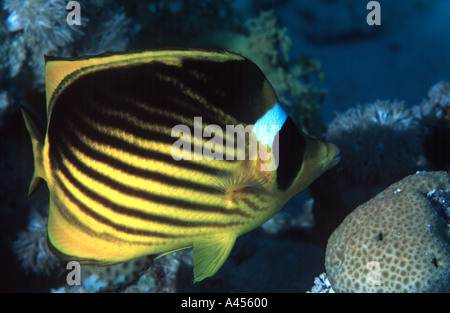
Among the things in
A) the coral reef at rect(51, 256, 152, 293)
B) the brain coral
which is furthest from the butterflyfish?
the coral reef at rect(51, 256, 152, 293)

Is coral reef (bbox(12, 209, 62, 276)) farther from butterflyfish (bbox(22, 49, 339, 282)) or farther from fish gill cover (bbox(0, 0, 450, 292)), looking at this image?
butterflyfish (bbox(22, 49, 339, 282))

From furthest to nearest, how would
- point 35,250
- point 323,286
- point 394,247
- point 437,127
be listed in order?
point 437,127 < point 35,250 < point 323,286 < point 394,247

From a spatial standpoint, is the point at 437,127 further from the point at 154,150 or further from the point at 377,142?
the point at 154,150

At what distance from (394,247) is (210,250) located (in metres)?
1.00

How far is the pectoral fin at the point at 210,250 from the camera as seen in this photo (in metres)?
1.18

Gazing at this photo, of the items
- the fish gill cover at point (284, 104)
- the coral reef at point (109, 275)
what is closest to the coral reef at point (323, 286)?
the fish gill cover at point (284, 104)

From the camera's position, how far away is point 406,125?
9.65 feet

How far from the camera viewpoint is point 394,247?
65.4 inches

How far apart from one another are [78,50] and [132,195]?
1969mm

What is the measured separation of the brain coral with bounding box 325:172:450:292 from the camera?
1.61 m

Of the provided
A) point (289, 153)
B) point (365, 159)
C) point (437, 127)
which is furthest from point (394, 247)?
point (437, 127)

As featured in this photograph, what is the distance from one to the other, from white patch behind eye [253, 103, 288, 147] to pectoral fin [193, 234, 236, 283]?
0.36 metres

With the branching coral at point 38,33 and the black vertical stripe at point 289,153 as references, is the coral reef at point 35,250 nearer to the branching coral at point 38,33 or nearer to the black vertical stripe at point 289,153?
the branching coral at point 38,33
